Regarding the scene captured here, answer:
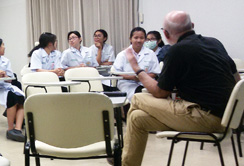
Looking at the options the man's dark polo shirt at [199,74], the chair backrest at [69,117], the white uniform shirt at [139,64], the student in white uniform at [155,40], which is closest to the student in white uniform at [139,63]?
the white uniform shirt at [139,64]

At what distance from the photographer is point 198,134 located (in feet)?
6.46

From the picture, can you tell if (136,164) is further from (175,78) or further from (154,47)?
(154,47)

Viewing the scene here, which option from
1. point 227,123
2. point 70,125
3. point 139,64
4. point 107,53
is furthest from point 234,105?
point 107,53

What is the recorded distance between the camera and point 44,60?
4.62m

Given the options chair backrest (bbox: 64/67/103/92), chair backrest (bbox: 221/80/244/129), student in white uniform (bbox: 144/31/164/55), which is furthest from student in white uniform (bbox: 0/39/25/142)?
chair backrest (bbox: 221/80/244/129)

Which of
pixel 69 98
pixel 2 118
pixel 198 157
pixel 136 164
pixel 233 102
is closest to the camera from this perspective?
pixel 69 98

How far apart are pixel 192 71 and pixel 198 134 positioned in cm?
37

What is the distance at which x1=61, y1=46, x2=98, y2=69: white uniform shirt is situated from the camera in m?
4.87

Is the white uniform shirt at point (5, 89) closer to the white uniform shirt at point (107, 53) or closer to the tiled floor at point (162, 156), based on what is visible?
the tiled floor at point (162, 156)

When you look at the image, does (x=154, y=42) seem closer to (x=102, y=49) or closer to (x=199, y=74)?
(x=102, y=49)

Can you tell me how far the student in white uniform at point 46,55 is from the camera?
4.54 meters

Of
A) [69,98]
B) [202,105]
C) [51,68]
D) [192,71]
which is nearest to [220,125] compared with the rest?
[202,105]

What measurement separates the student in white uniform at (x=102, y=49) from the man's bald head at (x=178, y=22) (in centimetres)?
349

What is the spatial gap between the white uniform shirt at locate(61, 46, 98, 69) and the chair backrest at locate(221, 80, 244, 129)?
3.23 metres
